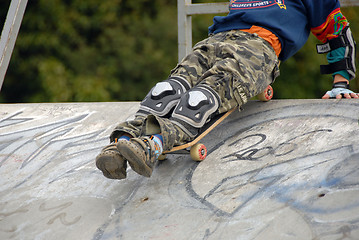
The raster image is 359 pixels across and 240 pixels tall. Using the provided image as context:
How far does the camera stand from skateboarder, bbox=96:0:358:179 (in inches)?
99.9

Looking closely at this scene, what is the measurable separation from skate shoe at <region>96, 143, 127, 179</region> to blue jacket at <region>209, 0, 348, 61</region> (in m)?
1.28

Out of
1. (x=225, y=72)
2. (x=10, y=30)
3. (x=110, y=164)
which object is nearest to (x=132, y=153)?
(x=110, y=164)

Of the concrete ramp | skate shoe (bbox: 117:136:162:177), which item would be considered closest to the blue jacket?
the concrete ramp

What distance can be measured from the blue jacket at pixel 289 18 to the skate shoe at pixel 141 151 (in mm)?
1163

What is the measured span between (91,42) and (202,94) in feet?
23.4

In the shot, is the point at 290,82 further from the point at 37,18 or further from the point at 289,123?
the point at 289,123

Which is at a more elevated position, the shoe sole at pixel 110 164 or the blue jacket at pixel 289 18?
the blue jacket at pixel 289 18

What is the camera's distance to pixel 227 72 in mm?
2873

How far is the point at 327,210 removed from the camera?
212 cm

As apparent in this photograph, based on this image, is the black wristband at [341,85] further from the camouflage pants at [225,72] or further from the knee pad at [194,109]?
the knee pad at [194,109]

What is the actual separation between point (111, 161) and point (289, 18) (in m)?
1.54

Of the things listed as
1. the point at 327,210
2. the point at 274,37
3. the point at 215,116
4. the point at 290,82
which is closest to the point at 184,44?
the point at 274,37

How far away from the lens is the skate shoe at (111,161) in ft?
8.04

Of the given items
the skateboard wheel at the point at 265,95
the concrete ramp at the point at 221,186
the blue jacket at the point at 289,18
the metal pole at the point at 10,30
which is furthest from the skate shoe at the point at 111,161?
the blue jacket at the point at 289,18
